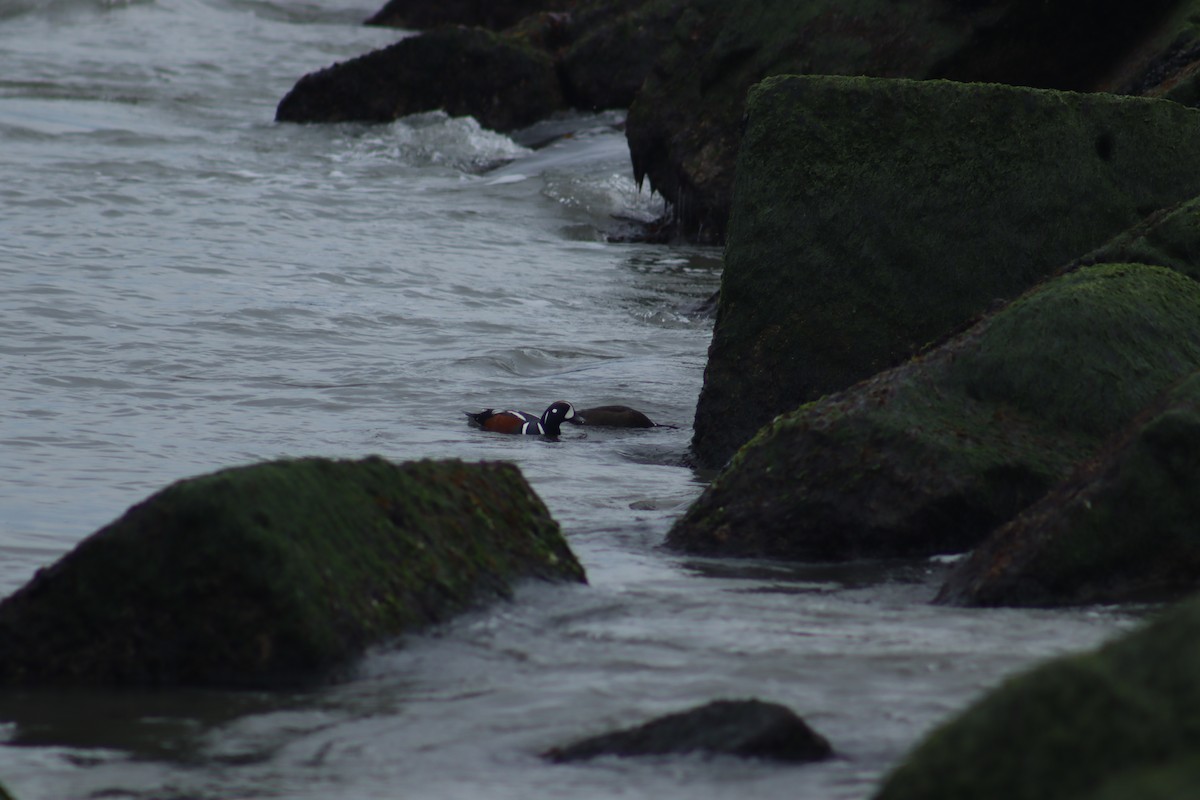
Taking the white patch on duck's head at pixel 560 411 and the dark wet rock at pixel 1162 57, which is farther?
the dark wet rock at pixel 1162 57

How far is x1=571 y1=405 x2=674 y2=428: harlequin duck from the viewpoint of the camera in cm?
754

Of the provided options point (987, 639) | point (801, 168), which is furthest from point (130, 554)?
point (801, 168)

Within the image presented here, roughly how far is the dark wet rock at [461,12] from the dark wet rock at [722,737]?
22.3m

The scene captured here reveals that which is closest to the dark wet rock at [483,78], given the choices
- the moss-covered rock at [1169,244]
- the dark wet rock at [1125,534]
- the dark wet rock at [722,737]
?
the moss-covered rock at [1169,244]

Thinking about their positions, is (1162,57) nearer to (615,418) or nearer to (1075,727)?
(615,418)

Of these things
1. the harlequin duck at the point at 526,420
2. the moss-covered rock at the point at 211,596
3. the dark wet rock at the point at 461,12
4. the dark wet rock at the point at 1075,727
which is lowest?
the harlequin duck at the point at 526,420

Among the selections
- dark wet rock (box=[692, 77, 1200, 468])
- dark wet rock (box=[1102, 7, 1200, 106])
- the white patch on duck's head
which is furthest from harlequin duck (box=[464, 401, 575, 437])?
dark wet rock (box=[1102, 7, 1200, 106])

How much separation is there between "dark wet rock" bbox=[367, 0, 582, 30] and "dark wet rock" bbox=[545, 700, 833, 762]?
2229cm

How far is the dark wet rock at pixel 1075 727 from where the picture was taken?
5.81 feet

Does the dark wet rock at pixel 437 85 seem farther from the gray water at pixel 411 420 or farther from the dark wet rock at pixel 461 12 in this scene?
the dark wet rock at pixel 461 12

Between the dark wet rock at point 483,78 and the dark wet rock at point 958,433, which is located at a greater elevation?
the dark wet rock at point 483,78

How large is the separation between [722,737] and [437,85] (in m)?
17.2

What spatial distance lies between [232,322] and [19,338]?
135cm

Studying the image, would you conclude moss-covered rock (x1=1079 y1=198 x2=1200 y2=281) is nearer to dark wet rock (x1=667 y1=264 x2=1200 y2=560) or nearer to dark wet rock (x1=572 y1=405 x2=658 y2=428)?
dark wet rock (x1=667 y1=264 x2=1200 y2=560)
